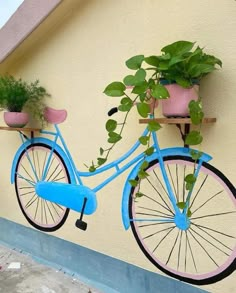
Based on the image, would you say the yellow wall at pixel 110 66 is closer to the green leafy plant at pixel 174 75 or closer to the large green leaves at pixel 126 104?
the green leafy plant at pixel 174 75

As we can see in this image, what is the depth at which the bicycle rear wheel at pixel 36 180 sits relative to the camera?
2.38m

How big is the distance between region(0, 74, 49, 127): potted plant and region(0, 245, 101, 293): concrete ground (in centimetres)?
114

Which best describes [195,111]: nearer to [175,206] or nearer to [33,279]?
[175,206]

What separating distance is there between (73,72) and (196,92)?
986 millimetres

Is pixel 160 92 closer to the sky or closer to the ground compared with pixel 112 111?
closer to the sky

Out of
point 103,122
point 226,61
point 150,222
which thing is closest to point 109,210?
point 150,222

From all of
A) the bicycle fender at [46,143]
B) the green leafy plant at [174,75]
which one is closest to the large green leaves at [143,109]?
the green leafy plant at [174,75]

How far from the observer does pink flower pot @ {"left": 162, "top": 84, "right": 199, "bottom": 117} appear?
1.47 metres

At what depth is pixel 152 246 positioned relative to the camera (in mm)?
1909

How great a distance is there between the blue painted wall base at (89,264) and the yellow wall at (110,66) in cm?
7

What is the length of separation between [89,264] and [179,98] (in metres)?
1.41

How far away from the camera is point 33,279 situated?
7.68 feet

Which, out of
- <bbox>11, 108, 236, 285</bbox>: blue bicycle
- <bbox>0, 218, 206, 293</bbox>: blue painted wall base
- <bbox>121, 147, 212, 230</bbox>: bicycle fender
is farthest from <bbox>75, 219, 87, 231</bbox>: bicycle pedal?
<bbox>121, 147, 212, 230</bbox>: bicycle fender

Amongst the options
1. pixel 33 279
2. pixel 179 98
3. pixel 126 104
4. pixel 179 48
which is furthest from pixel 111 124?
pixel 33 279
